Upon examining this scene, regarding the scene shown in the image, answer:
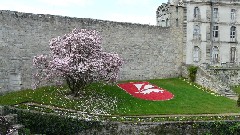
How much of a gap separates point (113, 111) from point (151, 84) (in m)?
11.7

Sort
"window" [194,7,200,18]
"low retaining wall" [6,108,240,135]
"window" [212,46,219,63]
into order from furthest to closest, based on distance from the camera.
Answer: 1. "window" [212,46,219,63]
2. "window" [194,7,200,18]
3. "low retaining wall" [6,108,240,135]

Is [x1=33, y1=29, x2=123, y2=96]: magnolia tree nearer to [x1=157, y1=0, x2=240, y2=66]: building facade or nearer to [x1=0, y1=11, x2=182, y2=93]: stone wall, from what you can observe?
[x1=0, y1=11, x2=182, y2=93]: stone wall

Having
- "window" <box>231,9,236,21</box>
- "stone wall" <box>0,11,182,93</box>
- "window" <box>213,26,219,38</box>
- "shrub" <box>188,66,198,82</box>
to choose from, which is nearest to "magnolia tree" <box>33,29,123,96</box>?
"stone wall" <box>0,11,182,93</box>

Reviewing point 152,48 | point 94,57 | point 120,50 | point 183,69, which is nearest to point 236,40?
point 183,69

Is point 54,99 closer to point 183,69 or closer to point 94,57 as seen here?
point 94,57

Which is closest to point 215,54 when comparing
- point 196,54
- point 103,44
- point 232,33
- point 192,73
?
point 196,54

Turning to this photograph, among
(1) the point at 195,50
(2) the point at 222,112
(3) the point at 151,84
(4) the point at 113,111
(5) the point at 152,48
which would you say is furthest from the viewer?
(1) the point at 195,50

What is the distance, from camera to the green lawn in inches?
1303

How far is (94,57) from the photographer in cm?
3409

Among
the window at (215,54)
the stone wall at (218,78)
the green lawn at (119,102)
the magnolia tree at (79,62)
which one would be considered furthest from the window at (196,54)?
the magnolia tree at (79,62)

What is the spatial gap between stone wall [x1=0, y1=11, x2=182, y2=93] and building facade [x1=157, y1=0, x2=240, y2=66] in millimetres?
1817

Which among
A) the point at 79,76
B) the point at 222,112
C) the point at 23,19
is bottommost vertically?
the point at 222,112

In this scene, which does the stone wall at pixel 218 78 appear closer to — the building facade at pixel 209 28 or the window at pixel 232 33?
the building facade at pixel 209 28

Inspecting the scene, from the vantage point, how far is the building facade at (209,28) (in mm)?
49284
